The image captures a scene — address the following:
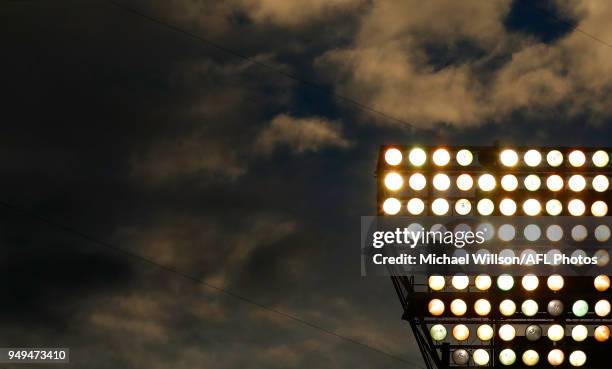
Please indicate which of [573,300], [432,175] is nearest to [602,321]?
[573,300]

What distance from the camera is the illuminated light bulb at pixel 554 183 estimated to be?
14.7 metres

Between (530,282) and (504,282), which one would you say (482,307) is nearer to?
(504,282)

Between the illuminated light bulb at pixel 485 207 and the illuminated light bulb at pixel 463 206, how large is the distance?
145 mm

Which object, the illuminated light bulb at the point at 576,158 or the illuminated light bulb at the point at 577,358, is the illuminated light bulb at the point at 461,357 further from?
the illuminated light bulb at the point at 576,158

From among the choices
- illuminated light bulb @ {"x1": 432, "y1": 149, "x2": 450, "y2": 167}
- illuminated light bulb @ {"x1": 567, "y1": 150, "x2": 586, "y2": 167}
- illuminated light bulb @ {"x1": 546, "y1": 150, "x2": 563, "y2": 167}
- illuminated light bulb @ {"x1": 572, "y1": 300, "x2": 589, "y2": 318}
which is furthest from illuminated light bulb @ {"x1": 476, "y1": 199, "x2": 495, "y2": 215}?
illuminated light bulb @ {"x1": 572, "y1": 300, "x2": 589, "y2": 318}

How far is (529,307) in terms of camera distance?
14688mm

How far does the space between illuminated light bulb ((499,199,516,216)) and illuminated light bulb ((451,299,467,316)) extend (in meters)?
1.60

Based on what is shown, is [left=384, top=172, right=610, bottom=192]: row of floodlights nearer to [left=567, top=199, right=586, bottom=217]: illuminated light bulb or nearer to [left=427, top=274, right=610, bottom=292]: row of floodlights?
[left=567, top=199, right=586, bottom=217]: illuminated light bulb

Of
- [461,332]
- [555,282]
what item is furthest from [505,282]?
[461,332]

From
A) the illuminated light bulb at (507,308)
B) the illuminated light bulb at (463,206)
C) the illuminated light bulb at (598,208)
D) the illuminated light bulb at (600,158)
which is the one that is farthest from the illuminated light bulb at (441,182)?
the illuminated light bulb at (600,158)

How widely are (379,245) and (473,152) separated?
219cm

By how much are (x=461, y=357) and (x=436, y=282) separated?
126 cm

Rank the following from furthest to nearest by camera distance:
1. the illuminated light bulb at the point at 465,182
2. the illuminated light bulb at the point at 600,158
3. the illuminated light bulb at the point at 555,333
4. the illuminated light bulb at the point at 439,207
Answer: the illuminated light bulb at the point at 600,158 → the illuminated light bulb at the point at 465,182 → the illuminated light bulb at the point at 555,333 → the illuminated light bulb at the point at 439,207

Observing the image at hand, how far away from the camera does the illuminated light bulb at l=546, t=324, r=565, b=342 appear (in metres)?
14.6
